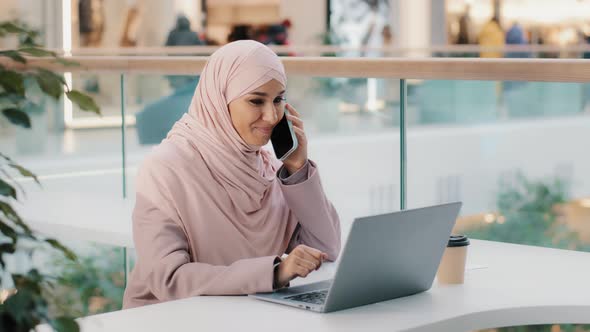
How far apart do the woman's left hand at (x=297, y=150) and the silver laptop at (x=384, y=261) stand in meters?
0.37

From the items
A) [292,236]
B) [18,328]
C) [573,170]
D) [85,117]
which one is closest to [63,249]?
[18,328]

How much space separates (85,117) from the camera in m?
6.85

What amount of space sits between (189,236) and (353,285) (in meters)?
0.49

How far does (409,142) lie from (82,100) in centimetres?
277

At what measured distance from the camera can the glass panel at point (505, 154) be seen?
3631 mm

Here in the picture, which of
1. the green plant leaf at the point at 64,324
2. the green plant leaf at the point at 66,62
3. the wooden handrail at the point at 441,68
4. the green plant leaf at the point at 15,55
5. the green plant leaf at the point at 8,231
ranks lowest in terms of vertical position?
the green plant leaf at the point at 64,324

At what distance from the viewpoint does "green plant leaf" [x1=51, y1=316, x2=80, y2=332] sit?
36.4 inches

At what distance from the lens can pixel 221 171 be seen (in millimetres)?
2318

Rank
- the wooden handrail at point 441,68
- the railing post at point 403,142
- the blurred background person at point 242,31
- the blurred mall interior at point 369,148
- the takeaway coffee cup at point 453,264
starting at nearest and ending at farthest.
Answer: the takeaway coffee cup at point 453,264, the wooden handrail at point 441,68, the railing post at point 403,142, the blurred mall interior at point 369,148, the blurred background person at point 242,31

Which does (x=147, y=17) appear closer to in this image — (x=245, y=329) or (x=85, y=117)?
(x=85, y=117)

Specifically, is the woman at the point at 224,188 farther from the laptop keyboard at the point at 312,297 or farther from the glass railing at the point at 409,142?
the glass railing at the point at 409,142

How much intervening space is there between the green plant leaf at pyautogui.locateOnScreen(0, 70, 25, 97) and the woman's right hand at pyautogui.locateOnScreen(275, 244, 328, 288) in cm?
109

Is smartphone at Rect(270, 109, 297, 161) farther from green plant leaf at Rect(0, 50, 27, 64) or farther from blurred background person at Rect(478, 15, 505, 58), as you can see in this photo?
blurred background person at Rect(478, 15, 505, 58)

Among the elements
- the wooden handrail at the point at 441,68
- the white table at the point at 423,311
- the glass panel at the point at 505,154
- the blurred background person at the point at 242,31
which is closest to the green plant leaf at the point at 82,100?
the white table at the point at 423,311
